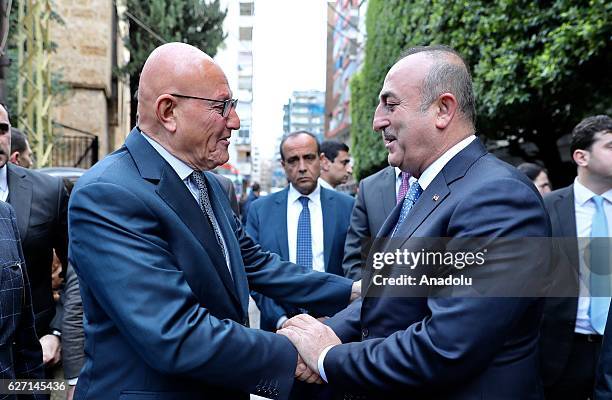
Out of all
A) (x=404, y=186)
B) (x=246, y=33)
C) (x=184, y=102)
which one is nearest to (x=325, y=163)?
(x=404, y=186)

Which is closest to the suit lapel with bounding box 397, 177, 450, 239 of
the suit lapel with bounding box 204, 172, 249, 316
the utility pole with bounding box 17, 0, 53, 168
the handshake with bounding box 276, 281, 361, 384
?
the handshake with bounding box 276, 281, 361, 384

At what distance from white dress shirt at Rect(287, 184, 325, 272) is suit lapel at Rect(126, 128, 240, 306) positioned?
2.71 meters

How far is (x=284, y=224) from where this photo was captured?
5.03m

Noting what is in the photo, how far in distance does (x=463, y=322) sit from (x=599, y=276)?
236cm

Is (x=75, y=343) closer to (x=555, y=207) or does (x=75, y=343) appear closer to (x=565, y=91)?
(x=555, y=207)

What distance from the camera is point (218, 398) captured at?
223 cm

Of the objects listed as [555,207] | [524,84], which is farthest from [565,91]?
[555,207]

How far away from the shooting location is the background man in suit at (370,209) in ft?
14.3

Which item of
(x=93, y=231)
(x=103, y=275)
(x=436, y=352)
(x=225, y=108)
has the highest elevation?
(x=225, y=108)

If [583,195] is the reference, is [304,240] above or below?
below

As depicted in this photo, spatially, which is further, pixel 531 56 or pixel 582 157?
pixel 531 56

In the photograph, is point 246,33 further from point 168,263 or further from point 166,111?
point 168,263

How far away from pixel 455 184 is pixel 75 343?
237 cm

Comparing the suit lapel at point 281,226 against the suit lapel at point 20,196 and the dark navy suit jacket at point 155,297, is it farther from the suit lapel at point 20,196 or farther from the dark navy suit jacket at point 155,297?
the dark navy suit jacket at point 155,297
